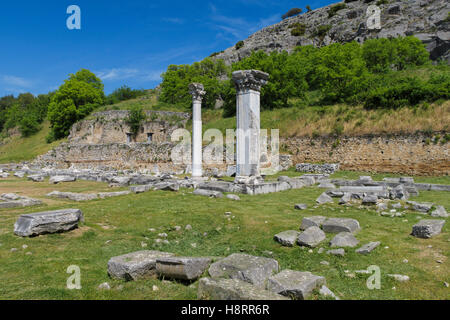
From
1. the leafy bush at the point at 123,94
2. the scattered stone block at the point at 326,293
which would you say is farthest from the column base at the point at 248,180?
the leafy bush at the point at 123,94

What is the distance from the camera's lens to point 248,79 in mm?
13180

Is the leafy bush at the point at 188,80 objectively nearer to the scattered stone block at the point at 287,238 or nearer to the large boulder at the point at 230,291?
the scattered stone block at the point at 287,238

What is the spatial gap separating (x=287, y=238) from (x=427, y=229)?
2.85 meters

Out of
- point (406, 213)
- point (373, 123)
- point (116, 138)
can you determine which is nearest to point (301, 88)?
point (373, 123)

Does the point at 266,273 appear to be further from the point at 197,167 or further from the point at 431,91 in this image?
the point at 431,91

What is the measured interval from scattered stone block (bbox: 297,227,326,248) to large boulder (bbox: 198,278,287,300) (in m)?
2.55

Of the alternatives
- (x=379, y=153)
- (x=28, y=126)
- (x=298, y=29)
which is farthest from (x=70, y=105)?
(x=298, y=29)

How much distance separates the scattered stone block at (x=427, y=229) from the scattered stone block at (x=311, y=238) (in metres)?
1.95

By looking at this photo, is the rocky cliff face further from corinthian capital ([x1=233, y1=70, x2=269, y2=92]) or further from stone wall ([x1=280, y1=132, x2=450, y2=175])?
corinthian capital ([x1=233, y1=70, x2=269, y2=92])

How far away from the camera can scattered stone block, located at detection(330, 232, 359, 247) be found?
5.77 m

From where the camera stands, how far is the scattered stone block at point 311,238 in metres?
5.90

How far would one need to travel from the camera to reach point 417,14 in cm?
5531

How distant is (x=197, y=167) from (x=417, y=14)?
59.2 metres
